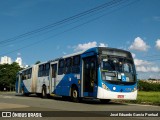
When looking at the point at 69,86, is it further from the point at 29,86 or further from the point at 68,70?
the point at 29,86

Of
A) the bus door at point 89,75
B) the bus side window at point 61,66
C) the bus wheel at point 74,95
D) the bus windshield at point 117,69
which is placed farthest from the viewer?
the bus side window at point 61,66

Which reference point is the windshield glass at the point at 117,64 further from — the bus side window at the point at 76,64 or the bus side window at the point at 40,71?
the bus side window at the point at 40,71

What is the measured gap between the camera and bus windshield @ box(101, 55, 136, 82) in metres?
20.6

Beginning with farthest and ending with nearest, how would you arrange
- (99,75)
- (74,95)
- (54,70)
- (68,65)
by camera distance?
(54,70) → (68,65) → (74,95) → (99,75)

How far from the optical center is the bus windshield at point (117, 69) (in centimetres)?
2062

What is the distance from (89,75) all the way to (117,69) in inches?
73.5

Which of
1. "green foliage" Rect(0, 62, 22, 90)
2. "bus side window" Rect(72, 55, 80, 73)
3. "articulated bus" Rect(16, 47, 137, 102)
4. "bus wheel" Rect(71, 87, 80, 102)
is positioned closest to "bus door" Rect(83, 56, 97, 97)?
"articulated bus" Rect(16, 47, 137, 102)

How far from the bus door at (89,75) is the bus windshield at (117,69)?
0.64 meters

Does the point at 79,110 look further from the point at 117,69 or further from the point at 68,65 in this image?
the point at 68,65

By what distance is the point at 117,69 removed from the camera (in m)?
20.8

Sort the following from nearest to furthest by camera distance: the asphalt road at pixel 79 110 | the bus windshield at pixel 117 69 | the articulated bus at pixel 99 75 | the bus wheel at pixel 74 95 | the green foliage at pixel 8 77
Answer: the asphalt road at pixel 79 110 < the articulated bus at pixel 99 75 < the bus windshield at pixel 117 69 < the bus wheel at pixel 74 95 < the green foliage at pixel 8 77

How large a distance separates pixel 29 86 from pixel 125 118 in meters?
25.2

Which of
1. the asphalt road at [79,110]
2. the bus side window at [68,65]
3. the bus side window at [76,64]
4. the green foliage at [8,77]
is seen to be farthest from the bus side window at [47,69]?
the green foliage at [8,77]

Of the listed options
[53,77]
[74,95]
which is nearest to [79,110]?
[74,95]
